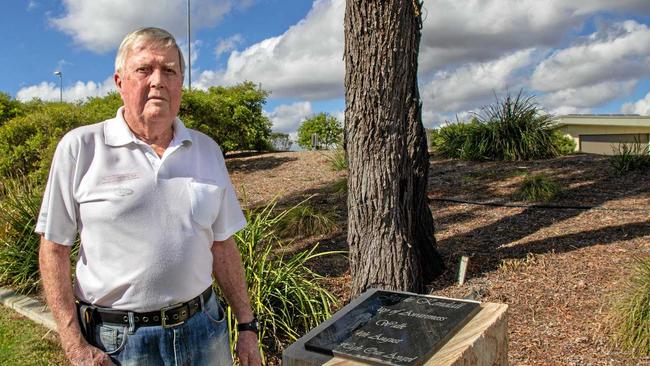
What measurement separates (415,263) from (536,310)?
1069mm

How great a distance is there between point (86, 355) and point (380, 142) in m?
3.05

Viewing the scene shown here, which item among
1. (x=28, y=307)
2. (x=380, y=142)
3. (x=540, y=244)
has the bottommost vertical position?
(x=28, y=307)

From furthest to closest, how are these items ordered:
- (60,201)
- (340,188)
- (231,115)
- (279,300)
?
(231,115) < (340,188) < (279,300) < (60,201)

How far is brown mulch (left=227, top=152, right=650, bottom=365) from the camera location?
4552 millimetres

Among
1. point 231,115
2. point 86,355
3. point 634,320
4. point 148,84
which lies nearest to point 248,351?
point 86,355

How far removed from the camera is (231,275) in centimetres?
258

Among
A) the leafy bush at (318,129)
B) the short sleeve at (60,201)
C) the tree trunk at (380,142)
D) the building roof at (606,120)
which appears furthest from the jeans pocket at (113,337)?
the building roof at (606,120)

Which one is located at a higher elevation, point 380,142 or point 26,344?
point 380,142

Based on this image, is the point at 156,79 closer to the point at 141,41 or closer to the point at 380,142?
the point at 141,41

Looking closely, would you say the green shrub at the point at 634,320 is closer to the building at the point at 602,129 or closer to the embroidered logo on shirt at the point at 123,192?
the embroidered logo on shirt at the point at 123,192

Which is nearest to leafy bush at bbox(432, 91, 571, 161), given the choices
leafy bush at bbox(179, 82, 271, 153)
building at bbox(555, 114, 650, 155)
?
leafy bush at bbox(179, 82, 271, 153)

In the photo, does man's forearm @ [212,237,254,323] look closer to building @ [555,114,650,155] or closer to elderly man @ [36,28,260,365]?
elderly man @ [36,28,260,365]

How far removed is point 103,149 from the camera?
2.18 m

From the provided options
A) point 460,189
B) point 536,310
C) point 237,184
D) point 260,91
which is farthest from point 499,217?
point 260,91
